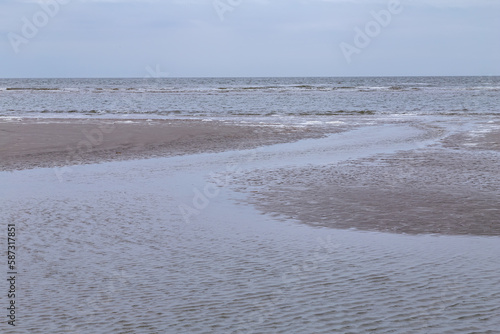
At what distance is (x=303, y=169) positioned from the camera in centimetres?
1616

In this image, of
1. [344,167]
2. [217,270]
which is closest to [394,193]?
[344,167]

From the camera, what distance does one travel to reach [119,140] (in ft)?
72.7

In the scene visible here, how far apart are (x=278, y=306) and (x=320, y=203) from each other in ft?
18.8

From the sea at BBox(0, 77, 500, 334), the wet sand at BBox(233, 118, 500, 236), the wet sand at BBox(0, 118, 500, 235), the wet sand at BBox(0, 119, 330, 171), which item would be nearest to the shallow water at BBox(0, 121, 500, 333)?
the sea at BBox(0, 77, 500, 334)

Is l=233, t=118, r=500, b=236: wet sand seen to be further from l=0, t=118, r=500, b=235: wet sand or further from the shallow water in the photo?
the shallow water

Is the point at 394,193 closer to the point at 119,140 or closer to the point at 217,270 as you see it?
the point at 217,270

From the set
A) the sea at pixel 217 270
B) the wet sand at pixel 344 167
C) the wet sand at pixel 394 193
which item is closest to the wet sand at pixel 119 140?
the wet sand at pixel 344 167

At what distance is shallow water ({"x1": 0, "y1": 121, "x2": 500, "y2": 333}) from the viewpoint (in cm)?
571

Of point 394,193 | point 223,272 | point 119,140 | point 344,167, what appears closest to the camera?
point 223,272

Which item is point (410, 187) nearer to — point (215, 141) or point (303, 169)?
point (303, 169)

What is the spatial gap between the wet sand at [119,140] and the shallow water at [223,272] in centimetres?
603

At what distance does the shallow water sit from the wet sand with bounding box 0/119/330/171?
237 inches

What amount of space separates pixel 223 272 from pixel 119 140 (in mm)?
15726

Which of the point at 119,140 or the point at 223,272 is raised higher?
the point at 223,272
